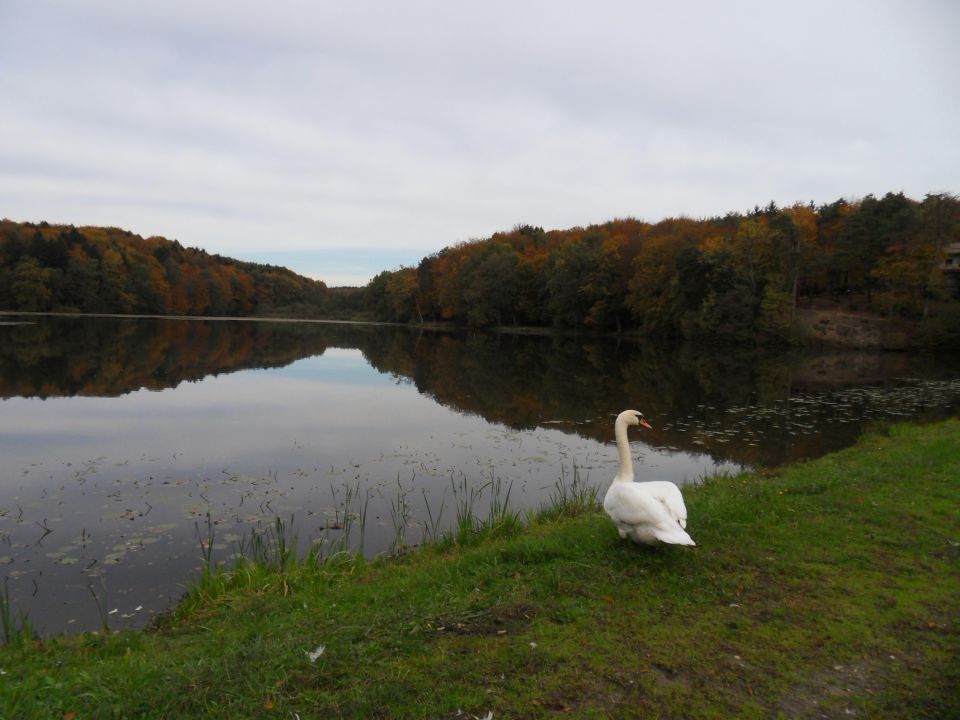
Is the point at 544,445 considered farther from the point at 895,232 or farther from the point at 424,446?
the point at 895,232

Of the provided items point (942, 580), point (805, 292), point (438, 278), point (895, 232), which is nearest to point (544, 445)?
point (942, 580)

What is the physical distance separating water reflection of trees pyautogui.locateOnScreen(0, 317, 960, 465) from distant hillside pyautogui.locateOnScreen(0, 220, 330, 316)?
61.4 m

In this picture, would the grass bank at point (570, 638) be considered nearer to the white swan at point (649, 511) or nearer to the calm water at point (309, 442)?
the white swan at point (649, 511)

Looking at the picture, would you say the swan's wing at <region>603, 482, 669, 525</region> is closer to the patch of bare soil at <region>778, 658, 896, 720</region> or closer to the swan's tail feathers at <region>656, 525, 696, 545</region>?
the swan's tail feathers at <region>656, 525, 696, 545</region>

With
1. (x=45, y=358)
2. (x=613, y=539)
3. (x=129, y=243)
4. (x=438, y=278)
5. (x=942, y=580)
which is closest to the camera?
(x=942, y=580)

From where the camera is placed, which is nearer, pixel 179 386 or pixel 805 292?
pixel 179 386

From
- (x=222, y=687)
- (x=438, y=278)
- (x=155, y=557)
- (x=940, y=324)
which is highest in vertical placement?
(x=438, y=278)

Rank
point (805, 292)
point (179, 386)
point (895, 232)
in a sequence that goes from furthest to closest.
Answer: point (805, 292) < point (895, 232) < point (179, 386)

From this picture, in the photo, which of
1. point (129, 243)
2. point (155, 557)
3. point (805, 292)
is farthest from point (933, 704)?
point (129, 243)

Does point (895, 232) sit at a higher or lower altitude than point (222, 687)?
higher

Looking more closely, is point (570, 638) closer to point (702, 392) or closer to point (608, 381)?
point (702, 392)

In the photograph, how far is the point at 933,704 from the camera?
14.0 ft

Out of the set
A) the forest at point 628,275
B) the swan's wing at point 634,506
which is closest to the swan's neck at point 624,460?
the swan's wing at point 634,506

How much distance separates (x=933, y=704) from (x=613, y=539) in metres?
3.32
